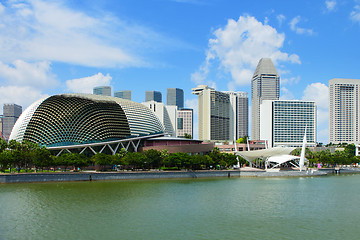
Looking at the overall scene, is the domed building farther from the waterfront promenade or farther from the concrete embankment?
the concrete embankment

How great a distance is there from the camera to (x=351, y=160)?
430 ft

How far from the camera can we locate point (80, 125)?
339 ft

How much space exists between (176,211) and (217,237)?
1065 centimetres

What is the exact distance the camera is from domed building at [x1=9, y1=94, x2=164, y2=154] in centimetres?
10006

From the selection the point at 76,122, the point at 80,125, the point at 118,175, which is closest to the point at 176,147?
the point at 80,125

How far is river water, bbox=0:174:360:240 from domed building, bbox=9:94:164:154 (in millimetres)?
44555

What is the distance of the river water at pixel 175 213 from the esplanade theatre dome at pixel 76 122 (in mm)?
45112

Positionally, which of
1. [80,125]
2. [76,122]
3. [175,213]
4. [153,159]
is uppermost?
[76,122]

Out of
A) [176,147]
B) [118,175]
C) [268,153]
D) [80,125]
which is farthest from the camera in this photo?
[268,153]

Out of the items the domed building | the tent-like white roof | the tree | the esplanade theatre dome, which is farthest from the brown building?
the tree

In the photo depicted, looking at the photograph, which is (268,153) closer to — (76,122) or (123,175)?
(123,175)

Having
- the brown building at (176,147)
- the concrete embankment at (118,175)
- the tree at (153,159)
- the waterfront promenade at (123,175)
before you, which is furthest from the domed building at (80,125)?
the concrete embankment at (118,175)

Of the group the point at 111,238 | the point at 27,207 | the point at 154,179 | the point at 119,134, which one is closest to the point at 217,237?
the point at 111,238

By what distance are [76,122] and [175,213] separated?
232ft
